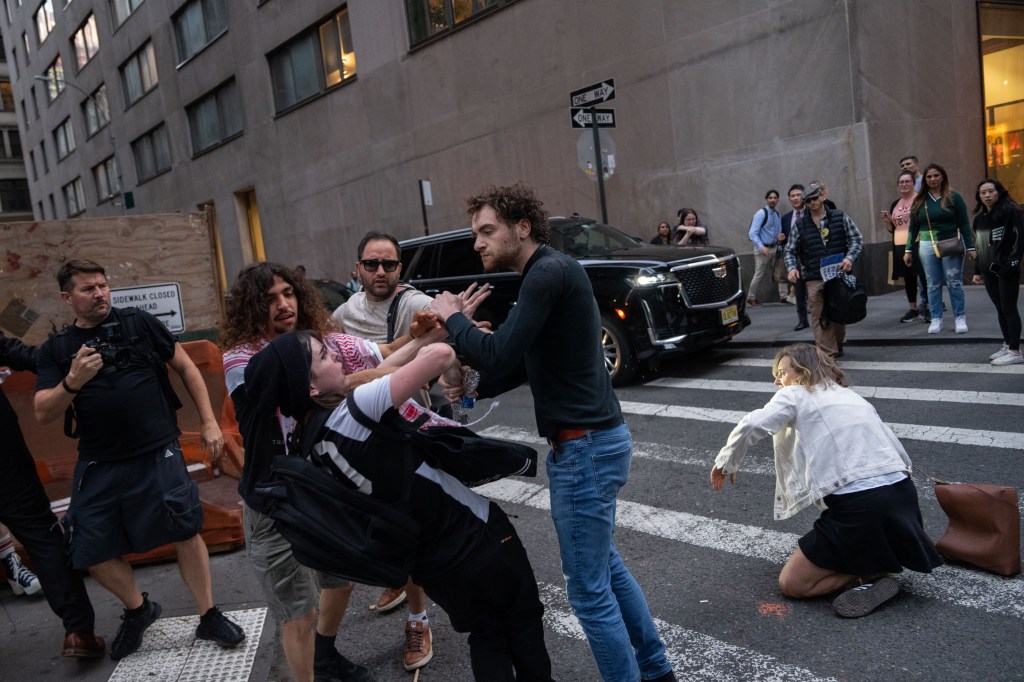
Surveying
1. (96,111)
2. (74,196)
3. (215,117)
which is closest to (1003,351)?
(215,117)

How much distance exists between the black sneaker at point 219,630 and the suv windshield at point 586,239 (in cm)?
611

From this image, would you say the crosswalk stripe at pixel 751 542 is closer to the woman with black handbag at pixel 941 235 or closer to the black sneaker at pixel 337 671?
the black sneaker at pixel 337 671

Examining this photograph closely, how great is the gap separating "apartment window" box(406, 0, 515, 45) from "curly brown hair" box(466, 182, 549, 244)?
50.7 ft

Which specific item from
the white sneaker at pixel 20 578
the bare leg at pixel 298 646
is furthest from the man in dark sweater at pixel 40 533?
the bare leg at pixel 298 646

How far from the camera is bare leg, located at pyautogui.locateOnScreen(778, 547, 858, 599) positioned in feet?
11.8

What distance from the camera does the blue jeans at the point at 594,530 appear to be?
106 inches

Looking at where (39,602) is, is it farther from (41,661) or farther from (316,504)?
(316,504)

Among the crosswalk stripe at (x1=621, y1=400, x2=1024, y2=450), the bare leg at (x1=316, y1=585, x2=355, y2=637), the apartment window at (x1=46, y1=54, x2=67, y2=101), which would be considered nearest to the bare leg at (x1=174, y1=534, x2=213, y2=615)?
the bare leg at (x1=316, y1=585, x2=355, y2=637)

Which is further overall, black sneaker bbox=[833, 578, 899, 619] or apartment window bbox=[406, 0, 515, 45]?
apartment window bbox=[406, 0, 515, 45]

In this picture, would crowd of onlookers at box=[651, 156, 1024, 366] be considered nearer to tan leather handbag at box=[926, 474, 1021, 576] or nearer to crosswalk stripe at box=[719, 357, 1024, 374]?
crosswalk stripe at box=[719, 357, 1024, 374]

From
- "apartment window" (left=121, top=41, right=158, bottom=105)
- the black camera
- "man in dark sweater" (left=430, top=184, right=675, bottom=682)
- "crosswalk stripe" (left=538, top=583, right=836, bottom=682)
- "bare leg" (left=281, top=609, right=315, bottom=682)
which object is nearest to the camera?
"man in dark sweater" (left=430, top=184, right=675, bottom=682)

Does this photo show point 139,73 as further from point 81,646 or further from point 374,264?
point 81,646

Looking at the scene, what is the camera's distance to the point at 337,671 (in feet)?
11.0

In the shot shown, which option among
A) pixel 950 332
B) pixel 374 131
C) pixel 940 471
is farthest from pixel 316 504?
pixel 374 131
